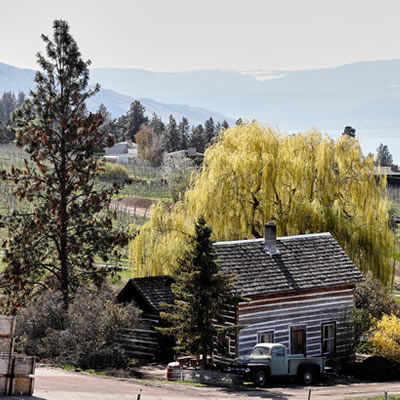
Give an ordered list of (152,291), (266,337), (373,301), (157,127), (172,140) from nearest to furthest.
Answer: (266,337) < (152,291) < (373,301) < (172,140) < (157,127)

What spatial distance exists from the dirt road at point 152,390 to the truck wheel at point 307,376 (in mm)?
612

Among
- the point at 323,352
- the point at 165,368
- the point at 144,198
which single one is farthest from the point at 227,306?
the point at 144,198

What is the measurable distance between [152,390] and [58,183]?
48.4 feet

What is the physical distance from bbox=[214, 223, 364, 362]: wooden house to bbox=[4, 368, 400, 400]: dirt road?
3.66m

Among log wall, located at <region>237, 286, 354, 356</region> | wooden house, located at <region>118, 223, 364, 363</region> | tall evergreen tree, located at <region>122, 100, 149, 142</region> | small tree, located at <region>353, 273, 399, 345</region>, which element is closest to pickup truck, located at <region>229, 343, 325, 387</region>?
log wall, located at <region>237, 286, 354, 356</region>

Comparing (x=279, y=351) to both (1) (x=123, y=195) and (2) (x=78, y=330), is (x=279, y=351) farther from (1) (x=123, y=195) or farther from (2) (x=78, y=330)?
(1) (x=123, y=195)

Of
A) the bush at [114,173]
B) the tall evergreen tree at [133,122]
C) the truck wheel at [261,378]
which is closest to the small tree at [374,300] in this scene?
the truck wheel at [261,378]

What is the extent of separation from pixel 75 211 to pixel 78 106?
17.7 ft

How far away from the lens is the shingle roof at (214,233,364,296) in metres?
29.0

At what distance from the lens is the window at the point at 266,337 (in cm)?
2872

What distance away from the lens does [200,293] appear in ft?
84.2

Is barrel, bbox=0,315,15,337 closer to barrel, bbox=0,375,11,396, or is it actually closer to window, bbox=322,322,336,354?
barrel, bbox=0,375,11,396

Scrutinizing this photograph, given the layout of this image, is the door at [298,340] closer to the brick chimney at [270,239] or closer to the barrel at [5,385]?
the brick chimney at [270,239]

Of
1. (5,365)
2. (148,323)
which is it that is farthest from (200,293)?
(5,365)
